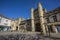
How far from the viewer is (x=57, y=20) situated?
25.2 m

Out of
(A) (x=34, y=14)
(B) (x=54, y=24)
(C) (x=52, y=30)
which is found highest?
(A) (x=34, y=14)

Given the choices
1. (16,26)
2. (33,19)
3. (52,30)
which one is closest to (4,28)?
(16,26)

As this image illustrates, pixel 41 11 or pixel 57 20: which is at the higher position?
pixel 41 11

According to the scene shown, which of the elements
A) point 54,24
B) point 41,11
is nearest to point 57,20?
point 54,24

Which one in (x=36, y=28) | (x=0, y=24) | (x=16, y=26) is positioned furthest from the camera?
(x=16, y=26)

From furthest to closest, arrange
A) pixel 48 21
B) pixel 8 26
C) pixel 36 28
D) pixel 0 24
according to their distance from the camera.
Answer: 1. pixel 8 26
2. pixel 0 24
3. pixel 36 28
4. pixel 48 21

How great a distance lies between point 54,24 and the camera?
83.5ft

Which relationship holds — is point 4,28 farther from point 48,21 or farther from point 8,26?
→ point 48,21

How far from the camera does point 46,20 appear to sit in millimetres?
28734

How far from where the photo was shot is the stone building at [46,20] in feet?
82.3

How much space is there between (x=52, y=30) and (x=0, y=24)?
2823 centimetres

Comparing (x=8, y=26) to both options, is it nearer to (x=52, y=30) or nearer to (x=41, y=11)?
(x=41, y=11)

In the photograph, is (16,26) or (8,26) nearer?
(8,26)

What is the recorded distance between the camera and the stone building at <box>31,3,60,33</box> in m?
25.1
